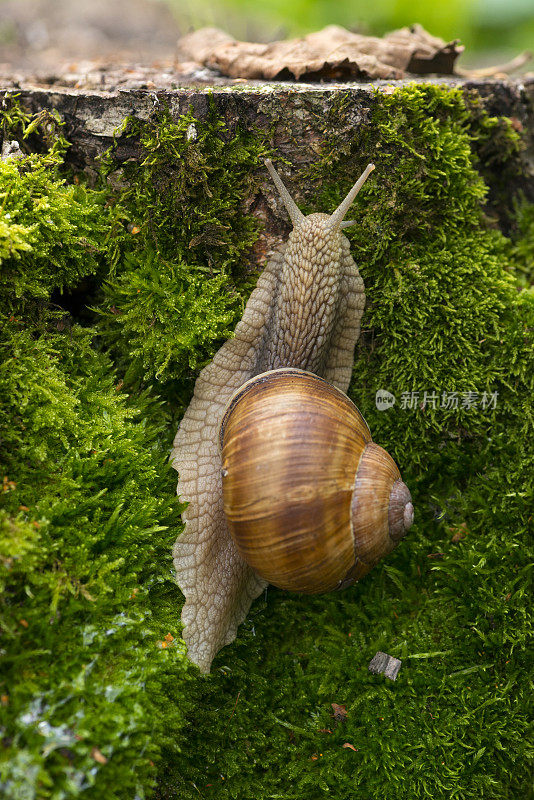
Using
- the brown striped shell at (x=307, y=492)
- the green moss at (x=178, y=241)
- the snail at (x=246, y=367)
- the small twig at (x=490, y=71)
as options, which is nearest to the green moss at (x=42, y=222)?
the green moss at (x=178, y=241)

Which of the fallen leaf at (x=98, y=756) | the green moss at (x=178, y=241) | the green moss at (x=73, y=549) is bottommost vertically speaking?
the fallen leaf at (x=98, y=756)

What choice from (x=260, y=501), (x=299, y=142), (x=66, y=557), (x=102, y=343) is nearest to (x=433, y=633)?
(x=260, y=501)

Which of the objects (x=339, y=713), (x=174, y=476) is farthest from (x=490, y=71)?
(x=339, y=713)
